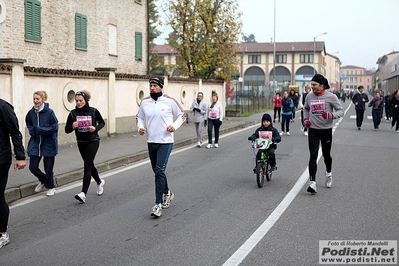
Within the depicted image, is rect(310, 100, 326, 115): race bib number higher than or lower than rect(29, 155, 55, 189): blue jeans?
higher

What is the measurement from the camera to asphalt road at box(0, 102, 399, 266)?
5562 mm

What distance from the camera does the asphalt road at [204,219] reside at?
5.56 meters

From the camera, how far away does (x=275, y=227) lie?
6.55m

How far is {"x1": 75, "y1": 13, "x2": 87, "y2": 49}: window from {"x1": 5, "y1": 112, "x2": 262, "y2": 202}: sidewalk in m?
4.86

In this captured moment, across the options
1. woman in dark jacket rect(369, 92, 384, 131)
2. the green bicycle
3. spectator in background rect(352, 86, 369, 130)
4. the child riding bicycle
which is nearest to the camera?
the green bicycle

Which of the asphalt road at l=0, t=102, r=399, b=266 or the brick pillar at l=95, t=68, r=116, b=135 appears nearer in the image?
the asphalt road at l=0, t=102, r=399, b=266

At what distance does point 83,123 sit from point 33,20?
11820 millimetres

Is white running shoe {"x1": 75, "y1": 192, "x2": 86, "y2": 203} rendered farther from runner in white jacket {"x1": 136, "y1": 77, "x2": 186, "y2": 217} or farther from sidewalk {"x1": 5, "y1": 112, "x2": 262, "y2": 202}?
runner in white jacket {"x1": 136, "y1": 77, "x2": 186, "y2": 217}

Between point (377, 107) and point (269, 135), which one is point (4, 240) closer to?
point (269, 135)

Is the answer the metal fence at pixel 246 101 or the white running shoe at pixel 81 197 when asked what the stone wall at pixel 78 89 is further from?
the metal fence at pixel 246 101

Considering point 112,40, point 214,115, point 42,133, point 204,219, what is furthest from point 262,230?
point 112,40

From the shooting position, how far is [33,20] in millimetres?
18891

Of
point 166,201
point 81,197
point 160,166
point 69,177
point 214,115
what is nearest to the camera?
point 160,166

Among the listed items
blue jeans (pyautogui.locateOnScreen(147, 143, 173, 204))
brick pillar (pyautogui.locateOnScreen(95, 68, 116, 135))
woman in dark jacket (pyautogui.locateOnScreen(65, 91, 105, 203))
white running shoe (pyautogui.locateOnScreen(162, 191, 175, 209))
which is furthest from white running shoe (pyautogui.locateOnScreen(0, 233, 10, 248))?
brick pillar (pyautogui.locateOnScreen(95, 68, 116, 135))
